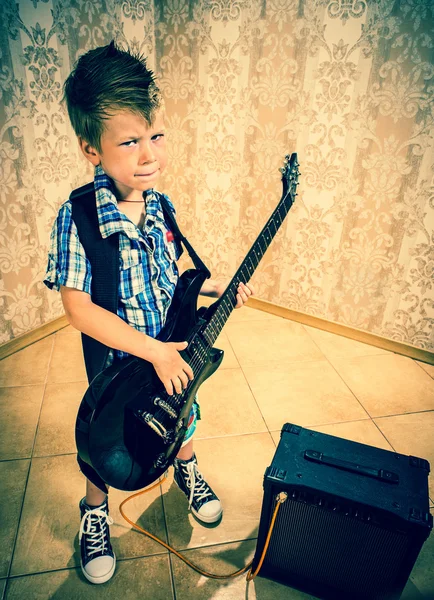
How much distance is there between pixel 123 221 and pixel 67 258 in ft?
0.52

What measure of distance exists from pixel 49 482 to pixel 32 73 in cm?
189

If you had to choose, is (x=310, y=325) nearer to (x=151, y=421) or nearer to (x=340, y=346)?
(x=340, y=346)

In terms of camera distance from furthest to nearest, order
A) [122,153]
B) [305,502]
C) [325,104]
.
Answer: [325,104]
[305,502]
[122,153]

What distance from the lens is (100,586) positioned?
3.74ft

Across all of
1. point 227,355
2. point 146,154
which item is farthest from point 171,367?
point 227,355

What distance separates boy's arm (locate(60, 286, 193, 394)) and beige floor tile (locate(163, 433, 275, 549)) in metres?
0.63

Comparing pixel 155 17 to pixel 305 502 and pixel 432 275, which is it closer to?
pixel 432 275

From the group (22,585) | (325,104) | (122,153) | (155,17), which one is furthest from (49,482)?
(155,17)

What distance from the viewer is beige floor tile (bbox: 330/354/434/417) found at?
1.91 meters

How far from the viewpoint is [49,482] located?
1.45 metres

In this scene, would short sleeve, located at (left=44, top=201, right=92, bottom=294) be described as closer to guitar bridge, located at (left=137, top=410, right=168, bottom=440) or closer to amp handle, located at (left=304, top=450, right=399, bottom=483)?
guitar bridge, located at (left=137, top=410, right=168, bottom=440)

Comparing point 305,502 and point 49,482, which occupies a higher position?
point 305,502

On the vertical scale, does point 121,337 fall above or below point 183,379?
A: above

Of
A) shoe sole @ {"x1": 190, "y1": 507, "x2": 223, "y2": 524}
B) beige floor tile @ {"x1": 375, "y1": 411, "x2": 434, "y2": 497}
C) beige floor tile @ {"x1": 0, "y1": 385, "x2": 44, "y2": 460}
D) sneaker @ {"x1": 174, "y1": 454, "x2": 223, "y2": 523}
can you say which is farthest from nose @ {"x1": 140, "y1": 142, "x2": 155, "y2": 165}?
beige floor tile @ {"x1": 375, "y1": 411, "x2": 434, "y2": 497}
